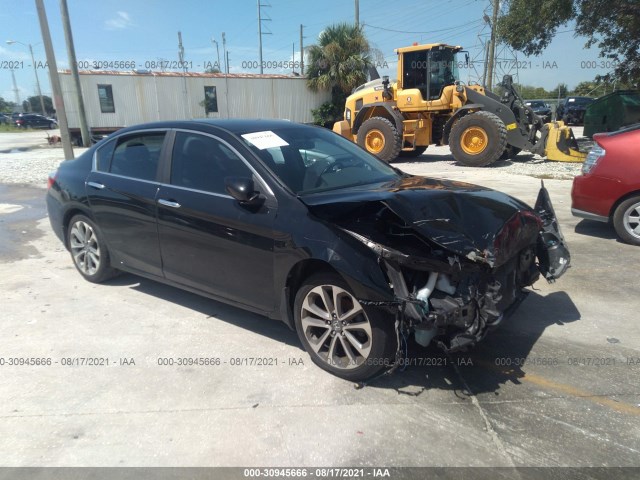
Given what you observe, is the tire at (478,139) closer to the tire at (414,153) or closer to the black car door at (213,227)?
the tire at (414,153)

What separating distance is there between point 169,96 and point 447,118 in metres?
15.9

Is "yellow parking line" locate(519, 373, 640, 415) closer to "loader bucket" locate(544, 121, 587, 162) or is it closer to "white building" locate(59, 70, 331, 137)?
"loader bucket" locate(544, 121, 587, 162)

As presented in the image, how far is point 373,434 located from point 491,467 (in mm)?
627

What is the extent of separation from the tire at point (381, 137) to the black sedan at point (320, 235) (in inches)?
385

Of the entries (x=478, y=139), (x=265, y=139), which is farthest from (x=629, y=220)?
(x=478, y=139)

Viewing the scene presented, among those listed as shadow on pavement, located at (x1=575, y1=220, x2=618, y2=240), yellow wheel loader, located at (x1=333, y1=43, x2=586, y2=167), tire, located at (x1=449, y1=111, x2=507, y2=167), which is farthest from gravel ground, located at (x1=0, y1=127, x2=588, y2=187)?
shadow on pavement, located at (x1=575, y1=220, x2=618, y2=240)

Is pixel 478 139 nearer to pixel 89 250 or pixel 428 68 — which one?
pixel 428 68

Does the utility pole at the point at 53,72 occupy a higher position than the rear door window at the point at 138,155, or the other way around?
the utility pole at the point at 53,72

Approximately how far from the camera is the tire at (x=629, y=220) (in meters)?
5.61

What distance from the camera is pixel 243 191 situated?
3.28 m

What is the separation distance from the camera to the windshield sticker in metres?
3.70

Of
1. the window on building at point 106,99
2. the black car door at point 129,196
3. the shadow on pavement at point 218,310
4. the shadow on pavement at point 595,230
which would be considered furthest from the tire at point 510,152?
the window on building at point 106,99

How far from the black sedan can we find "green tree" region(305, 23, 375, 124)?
25.4 meters

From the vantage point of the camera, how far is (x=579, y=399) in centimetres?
296
